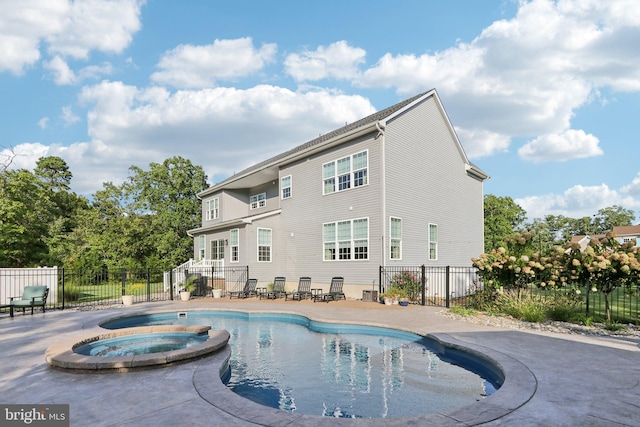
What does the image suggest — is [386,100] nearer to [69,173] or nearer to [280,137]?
[280,137]

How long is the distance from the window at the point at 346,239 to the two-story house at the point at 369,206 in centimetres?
5

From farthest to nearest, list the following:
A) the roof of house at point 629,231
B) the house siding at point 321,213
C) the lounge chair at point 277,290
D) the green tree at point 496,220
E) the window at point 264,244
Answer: the roof of house at point 629,231 → the green tree at point 496,220 → the window at point 264,244 → the lounge chair at point 277,290 → the house siding at point 321,213

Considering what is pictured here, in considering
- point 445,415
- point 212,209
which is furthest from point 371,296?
point 212,209

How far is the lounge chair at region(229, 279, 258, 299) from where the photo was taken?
1849 cm

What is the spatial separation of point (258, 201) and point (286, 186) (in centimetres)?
533

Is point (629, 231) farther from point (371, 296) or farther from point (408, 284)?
point (371, 296)

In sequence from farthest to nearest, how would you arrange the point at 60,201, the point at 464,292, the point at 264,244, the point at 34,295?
the point at 60,201 < the point at 264,244 < the point at 464,292 < the point at 34,295

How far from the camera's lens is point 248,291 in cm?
1864

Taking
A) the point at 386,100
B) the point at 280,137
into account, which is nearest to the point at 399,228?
the point at 386,100

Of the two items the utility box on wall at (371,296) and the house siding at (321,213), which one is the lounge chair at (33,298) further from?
the utility box on wall at (371,296)

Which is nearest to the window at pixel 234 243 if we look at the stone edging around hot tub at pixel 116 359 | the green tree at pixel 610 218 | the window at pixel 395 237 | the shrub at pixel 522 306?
the window at pixel 395 237

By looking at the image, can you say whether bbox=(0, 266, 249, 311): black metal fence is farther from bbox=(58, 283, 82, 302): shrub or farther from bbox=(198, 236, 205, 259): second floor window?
bbox=(198, 236, 205, 259): second floor window

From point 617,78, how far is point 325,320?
15.2 metres

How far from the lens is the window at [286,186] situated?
21.2 meters
